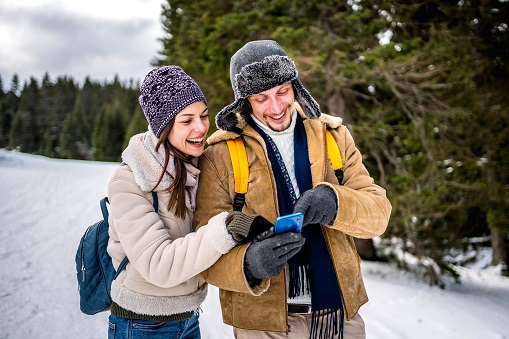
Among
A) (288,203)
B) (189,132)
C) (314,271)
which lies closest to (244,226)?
(288,203)


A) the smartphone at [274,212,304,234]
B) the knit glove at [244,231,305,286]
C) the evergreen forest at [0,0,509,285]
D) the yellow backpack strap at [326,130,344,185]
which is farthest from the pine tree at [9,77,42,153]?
the smartphone at [274,212,304,234]

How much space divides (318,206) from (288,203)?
316 millimetres

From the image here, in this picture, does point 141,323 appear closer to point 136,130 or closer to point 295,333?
point 295,333

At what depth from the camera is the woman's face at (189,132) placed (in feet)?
6.07

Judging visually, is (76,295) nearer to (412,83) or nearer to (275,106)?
Answer: (275,106)

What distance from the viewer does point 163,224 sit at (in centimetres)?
166

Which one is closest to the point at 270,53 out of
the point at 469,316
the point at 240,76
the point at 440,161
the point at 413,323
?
the point at 240,76

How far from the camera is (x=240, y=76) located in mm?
1933

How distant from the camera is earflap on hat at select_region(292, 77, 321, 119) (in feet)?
6.70

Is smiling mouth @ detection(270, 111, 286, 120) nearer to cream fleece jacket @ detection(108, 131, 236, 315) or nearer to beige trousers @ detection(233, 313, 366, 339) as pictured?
cream fleece jacket @ detection(108, 131, 236, 315)

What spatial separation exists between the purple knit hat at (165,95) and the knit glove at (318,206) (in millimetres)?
845

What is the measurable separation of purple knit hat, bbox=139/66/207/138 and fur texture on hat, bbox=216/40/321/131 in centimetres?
22

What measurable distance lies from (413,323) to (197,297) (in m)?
3.88

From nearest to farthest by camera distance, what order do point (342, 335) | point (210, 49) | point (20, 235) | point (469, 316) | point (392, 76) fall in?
1. point (342, 335)
2. point (469, 316)
3. point (392, 76)
4. point (20, 235)
5. point (210, 49)
